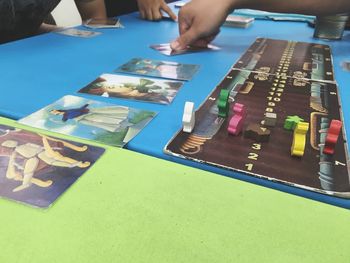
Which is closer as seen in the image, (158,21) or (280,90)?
(280,90)

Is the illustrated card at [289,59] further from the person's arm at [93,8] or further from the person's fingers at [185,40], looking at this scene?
the person's arm at [93,8]

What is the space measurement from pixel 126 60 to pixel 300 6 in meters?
0.48

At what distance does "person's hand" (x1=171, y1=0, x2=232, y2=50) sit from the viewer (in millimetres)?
796

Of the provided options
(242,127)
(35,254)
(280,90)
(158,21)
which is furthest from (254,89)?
(158,21)

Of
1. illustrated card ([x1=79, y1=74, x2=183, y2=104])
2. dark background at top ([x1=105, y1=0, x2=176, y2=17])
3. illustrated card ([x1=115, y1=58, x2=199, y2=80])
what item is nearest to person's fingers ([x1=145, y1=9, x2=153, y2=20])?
dark background at top ([x1=105, y1=0, x2=176, y2=17])

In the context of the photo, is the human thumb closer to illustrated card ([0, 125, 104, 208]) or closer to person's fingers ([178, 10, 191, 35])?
person's fingers ([178, 10, 191, 35])

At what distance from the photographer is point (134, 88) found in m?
0.57

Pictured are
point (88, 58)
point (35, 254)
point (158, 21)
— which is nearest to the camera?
point (35, 254)

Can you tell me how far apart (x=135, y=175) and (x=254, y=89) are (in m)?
0.30

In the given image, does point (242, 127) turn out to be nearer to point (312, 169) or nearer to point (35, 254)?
point (312, 169)

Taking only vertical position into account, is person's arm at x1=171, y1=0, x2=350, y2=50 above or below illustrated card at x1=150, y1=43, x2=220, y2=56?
above

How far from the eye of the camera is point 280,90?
22.4 inches

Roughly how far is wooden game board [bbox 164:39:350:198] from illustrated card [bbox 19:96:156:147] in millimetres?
67

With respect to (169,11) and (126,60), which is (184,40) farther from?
(169,11)
